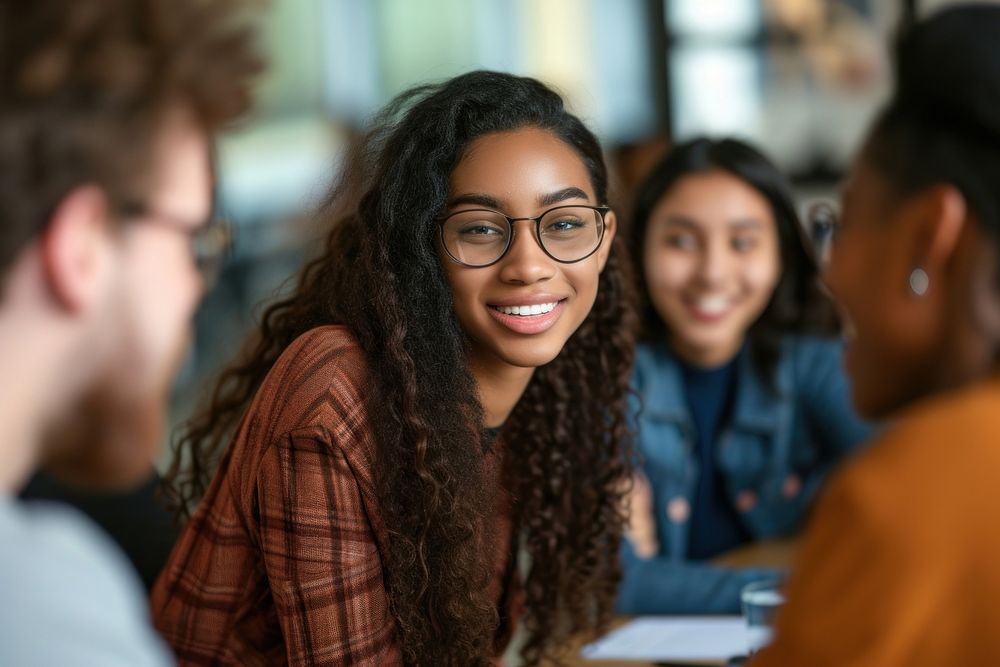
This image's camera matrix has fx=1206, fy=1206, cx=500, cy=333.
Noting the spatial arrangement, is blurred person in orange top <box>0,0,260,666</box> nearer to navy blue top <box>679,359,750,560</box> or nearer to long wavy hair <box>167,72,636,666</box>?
long wavy hair <box>167,72,636,666</box>

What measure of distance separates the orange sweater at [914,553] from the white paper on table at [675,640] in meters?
0.80

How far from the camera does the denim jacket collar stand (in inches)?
105

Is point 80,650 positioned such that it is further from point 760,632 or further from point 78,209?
point 760,632

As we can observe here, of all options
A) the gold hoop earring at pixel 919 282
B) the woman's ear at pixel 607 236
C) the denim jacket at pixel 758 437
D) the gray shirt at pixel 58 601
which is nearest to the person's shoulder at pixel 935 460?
the gold hoop earring at pixel 919 282

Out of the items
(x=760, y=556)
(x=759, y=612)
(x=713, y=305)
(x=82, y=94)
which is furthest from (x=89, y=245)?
(x=713, y=305)

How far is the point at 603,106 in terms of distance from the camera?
22.6ft

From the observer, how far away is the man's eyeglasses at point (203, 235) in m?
0.98

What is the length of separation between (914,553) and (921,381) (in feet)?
0.84

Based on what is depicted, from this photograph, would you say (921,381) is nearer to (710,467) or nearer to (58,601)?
(58,601)

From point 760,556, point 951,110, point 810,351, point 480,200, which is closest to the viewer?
point 951,110

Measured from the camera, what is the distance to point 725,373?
110 inches

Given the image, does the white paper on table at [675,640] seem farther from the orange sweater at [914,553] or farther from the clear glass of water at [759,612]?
the orange sweater at [914,553]

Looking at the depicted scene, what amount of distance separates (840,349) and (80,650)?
2.24m

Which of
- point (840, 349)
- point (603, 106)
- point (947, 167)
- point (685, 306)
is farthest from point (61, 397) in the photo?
point (603, 106)
